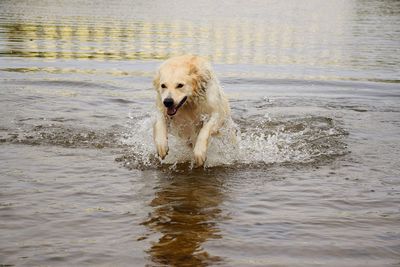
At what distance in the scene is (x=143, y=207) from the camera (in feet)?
19.6

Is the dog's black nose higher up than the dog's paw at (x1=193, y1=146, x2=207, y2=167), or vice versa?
the dog's black nose

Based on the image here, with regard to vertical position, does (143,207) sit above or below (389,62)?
below

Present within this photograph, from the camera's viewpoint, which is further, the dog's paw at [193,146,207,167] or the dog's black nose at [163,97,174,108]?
the dog's paw at [193,146,207,167]

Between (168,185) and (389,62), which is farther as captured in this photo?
(389,62)

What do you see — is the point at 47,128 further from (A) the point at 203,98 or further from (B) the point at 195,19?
(B) the point at 195,19

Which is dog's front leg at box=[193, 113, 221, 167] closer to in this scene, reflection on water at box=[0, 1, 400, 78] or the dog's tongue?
the dog's tongue

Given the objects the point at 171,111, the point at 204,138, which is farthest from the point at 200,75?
the point at 204,138

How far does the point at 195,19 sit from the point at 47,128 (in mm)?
29571

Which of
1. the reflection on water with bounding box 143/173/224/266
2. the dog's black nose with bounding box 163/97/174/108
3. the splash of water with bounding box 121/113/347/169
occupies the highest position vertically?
the dog's black nose with bounding box 163/97/174/108

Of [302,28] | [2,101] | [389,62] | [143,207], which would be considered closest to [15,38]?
[2,101]

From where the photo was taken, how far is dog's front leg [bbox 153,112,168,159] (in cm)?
755

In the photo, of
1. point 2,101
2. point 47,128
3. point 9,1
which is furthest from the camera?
point 9,1

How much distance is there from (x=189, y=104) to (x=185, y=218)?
2439mm

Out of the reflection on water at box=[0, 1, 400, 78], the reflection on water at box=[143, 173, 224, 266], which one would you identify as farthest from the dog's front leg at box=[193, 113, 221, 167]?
the reflection on water at box=[0, 1, 400, 78]
